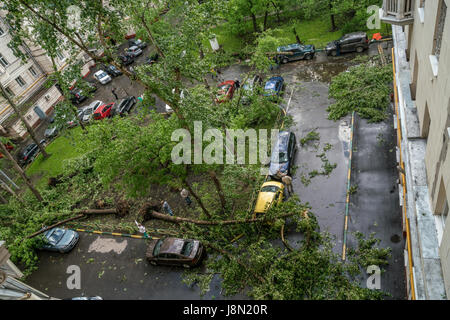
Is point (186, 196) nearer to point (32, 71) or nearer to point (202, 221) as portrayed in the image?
point (202, 221)

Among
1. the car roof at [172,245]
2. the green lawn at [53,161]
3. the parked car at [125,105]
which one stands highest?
the parked car at [125,105]

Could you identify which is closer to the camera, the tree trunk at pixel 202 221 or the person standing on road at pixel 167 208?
the tree trunk at pixel 202 221

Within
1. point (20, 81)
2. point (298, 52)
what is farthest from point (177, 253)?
point (20, 81)

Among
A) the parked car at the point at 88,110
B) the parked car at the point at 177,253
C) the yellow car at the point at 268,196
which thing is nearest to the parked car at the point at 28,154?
the parked car at the point at 88,110

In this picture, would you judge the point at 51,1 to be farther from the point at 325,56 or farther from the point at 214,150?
the point at 325,56

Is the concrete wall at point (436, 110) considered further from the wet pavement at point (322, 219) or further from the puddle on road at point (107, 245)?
the puddle on road at point (107, 245)

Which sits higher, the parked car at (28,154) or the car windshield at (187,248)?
the parked car at (28,154)

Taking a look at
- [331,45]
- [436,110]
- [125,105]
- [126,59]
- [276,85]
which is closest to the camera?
[436,110]
